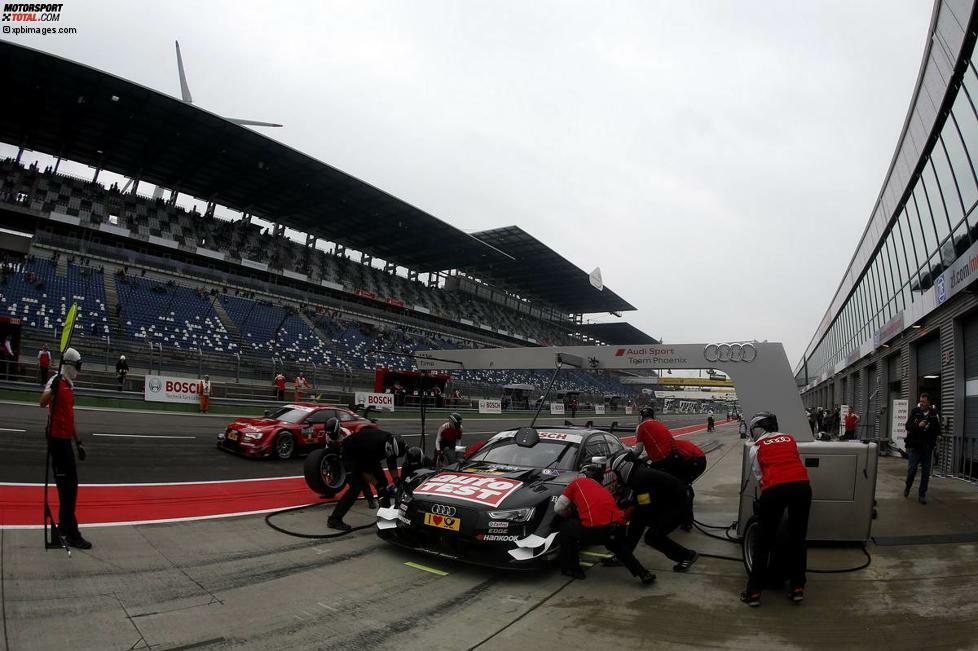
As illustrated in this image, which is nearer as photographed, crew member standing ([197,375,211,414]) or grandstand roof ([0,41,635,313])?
crew member standing ([197,375,211,414])

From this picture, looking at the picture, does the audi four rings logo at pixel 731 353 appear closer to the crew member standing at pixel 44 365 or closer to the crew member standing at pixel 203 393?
the crew member standing at pixel 203 393

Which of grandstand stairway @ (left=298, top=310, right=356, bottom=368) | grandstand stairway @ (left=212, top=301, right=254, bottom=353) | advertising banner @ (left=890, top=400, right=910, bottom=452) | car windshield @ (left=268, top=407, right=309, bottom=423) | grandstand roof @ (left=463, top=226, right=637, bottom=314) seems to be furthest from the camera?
grandstand roof @ (left=463, top=226, right=637, bottom=314)

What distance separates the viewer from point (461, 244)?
51.3 metres

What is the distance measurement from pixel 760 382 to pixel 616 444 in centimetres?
236

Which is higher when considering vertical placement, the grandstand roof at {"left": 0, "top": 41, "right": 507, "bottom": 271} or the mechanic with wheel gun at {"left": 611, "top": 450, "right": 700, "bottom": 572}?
the grandstand roof at {"left": 0, "top": 41, "right": 507, "bottom": 271}

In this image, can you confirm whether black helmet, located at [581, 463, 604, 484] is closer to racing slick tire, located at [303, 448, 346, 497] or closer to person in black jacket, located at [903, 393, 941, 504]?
racing slick tire, located at [303, 448, 346, 497]

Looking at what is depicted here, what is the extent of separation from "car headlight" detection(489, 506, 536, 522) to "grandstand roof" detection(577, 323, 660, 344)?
80358mm

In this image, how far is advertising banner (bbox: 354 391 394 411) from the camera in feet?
86.0

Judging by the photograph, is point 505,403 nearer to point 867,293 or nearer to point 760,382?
point 867,293

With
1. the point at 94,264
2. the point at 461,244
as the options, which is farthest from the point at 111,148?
the point at 461,244

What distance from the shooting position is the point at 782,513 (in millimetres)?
4773

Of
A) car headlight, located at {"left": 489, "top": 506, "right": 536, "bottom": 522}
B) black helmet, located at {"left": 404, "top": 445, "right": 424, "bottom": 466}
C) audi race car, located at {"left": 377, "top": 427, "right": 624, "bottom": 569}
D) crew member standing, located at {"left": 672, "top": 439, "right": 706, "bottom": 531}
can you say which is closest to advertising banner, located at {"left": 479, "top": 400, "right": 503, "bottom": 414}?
crew member standing, located at {"left": 672, "top": 439, "right": 706, "bottom": 531}

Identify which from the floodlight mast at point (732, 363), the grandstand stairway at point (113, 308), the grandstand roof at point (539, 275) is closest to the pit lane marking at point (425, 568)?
the floodlight mast at point (732, 363)

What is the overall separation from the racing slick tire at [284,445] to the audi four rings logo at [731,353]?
27.1 ft
